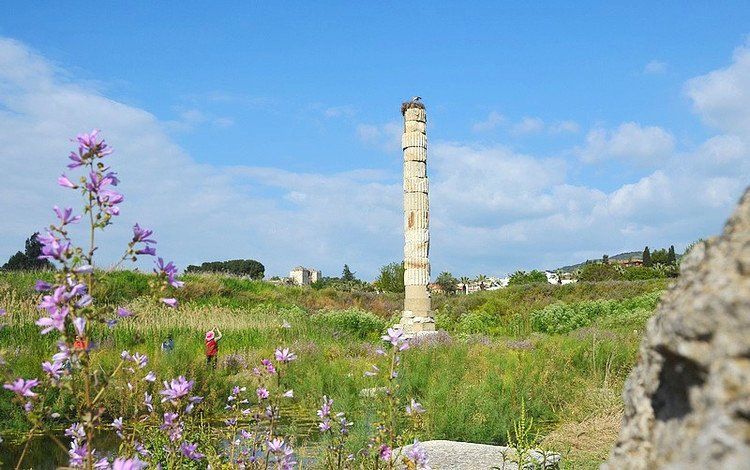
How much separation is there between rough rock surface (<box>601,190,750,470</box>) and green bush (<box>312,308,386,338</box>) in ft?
66.0

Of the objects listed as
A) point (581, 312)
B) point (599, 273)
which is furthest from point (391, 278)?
point (581, 312)

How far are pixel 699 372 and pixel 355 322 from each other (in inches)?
853

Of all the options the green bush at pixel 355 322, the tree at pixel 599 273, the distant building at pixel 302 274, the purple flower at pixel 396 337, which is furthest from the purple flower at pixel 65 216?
the distant building at pixel 302 274

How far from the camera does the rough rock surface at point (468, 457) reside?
4.68 m

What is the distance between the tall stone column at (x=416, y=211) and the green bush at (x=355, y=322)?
4.52ft

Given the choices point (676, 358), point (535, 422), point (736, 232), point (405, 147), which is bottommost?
point (535, 422)

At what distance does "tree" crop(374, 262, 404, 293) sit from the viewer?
154 feet

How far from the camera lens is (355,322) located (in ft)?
73.5

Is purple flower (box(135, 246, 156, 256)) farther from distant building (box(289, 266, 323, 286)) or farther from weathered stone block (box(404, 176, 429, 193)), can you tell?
distant building (box(289, 266, 323, 286))

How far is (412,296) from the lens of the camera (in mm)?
21531

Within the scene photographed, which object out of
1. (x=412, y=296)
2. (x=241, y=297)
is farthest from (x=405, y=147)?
(x=241, y=297)

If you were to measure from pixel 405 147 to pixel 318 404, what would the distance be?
46.7 feet

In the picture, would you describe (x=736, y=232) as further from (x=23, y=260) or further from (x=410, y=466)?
(x=23, y=260)

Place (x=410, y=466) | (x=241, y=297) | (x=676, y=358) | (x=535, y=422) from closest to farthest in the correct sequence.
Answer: (x=676, y=358)
(x=410, y=466)
(x=535, y=422)
(x=241, y=297)
